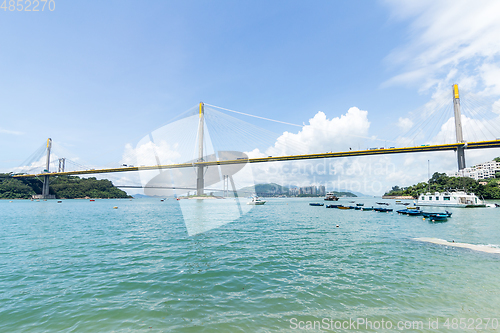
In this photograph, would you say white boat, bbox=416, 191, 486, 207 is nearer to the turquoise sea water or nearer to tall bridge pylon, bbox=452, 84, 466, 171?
tall bridge pylon, bbox=452, 84, 466, 171

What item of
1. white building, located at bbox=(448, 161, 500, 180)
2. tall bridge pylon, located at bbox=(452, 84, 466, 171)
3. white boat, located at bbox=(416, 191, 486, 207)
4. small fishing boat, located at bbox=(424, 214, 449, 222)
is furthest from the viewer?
white building, located at bbox=(448, 161, 500, 180)

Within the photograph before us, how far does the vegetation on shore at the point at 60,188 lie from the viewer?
99688 millimetres

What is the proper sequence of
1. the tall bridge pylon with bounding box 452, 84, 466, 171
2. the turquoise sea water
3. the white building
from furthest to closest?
the white building, the tall bridge pylon with bounding box 452, 84, 466, 171, the turquoise sea water

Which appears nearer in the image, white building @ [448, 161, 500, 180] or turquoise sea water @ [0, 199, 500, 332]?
turquoise sea water @ [0, 199, 500, 332]

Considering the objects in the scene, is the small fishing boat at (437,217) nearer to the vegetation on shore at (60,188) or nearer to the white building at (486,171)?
the white building at (486,171)

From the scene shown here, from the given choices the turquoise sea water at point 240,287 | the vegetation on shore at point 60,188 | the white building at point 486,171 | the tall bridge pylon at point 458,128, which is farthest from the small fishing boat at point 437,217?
the vegetation on shore at point 60,188

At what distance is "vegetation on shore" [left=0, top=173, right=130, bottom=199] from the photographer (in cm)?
9969

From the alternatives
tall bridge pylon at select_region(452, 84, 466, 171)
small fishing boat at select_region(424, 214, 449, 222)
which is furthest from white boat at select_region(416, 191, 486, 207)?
small fishing boat at select_region(424, 214, 449, 222)

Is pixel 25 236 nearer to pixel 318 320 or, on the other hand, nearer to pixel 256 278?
pixel 256 278

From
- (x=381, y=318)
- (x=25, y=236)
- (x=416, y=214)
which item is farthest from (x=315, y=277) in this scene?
(x=416, y=214)

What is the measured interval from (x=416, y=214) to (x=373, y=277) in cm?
3008

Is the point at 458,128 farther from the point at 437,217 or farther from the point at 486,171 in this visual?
the point at 486,171

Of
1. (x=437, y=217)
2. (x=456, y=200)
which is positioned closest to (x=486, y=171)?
(x=456, y=200)

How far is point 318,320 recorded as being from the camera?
5719 millimetres
